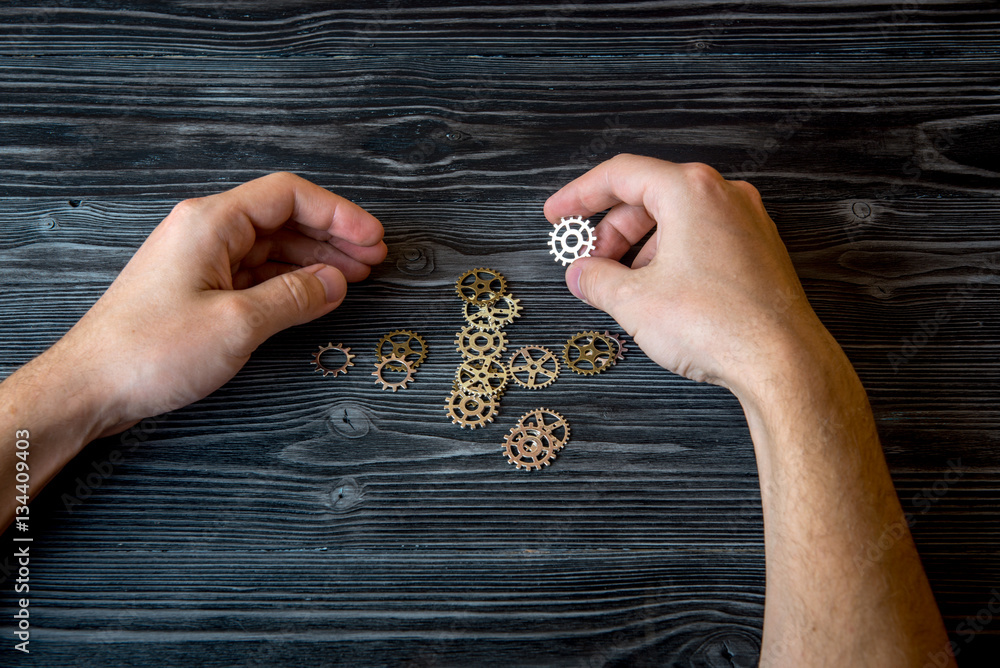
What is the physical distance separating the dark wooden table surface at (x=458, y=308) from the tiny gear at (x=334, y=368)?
0.13 feet

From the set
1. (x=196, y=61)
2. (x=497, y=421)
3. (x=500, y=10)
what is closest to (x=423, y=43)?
(x=500, y=10)

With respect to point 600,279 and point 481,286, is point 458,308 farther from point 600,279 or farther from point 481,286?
point 600,279

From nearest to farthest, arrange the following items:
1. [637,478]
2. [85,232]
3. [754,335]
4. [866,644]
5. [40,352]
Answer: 1. [866,644]
2. [754,335]
3. [637,478]
4. [40,352]
5. [85,232]

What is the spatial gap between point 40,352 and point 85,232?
1.65 ft

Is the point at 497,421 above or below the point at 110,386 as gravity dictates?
below

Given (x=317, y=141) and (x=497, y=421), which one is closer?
(x=497, y=421)

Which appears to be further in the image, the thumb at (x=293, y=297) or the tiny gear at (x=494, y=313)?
the tiny gear at (x=494, y=313)

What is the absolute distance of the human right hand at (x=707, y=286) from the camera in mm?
1753

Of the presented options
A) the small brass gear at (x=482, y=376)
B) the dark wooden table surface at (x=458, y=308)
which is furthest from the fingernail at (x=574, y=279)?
the small brass gear at (x=482, y=376)

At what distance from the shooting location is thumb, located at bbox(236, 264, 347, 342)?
186 centimetres

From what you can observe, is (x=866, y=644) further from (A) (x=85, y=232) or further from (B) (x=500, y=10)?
(A) (x=85, y=232)

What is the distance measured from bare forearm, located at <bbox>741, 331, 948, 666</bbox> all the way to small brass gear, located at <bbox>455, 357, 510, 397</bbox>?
82 centimetres

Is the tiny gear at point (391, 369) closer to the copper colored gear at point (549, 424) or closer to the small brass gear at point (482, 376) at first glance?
the small brass gear at point (482, 376)

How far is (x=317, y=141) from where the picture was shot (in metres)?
2.47
